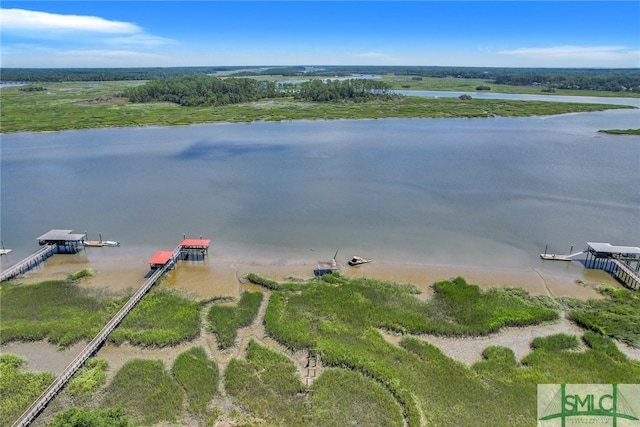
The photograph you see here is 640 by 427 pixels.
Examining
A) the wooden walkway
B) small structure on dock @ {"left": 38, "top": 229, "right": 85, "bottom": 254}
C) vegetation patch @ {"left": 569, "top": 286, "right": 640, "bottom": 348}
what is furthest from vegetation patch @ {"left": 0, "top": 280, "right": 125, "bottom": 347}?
the wooden walkway

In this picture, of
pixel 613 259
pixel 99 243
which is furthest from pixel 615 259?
pixel 99 243

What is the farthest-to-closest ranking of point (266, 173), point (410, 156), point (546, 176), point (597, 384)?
point (410, 156) → point (266, 173) → point (546, 176) → point (597, 384)

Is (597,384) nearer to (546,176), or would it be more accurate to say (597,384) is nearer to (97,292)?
(97,292)

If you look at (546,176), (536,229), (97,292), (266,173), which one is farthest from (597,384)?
(266,173)

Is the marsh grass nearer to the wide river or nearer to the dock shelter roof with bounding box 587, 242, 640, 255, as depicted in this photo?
the wide river

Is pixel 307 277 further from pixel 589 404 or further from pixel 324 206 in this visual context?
pixel 589 404

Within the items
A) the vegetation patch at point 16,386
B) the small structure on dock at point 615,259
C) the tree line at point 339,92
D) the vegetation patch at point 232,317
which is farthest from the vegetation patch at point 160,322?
the tree line at point 339,92

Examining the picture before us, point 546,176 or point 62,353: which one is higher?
point 546,176

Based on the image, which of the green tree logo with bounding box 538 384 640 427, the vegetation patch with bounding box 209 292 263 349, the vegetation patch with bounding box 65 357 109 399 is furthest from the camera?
the vegetation patch with bounding box 209 292 263 349
